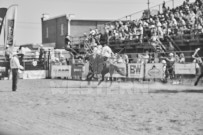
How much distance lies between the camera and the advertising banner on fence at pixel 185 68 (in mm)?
20422

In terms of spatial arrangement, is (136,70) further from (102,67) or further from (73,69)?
(73,69)

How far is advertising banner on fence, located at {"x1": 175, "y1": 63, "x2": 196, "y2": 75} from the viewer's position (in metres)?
20.4

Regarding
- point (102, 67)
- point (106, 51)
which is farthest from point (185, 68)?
point (106, 51)

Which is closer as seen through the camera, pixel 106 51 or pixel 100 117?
pixel 100 117

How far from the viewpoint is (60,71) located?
2755 centimetres

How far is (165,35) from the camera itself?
83.0ft

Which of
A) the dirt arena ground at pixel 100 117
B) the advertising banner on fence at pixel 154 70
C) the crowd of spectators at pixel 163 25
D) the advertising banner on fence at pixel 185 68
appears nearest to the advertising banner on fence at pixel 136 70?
the advertising banner on fence at pixel 154 70

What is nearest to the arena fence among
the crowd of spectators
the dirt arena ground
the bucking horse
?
the bucking horse

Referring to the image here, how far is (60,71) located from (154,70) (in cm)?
808

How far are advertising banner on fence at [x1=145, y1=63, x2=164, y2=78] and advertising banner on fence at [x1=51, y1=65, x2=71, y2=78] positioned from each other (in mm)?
6701

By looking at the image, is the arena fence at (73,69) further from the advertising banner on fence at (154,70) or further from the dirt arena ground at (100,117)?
the dirt arena ground at (100,117)

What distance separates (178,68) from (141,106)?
405 inches

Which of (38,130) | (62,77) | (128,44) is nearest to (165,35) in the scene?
(128,44)

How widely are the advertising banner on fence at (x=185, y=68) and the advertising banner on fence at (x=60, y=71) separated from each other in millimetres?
8603
